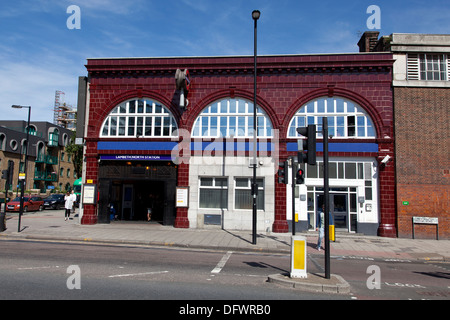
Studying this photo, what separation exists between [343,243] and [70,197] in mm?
17584

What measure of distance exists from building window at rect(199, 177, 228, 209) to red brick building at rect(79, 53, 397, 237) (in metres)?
0.06

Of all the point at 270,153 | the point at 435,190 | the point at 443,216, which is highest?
the point at 270,153

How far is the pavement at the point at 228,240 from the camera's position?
525 inches

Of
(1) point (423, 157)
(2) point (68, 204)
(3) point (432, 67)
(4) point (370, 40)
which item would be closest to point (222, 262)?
(1) point (423, 157)

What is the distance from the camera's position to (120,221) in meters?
20.4

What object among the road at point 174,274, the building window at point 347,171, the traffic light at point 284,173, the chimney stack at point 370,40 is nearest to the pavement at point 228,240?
the road at point 174,274

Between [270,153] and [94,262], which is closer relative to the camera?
[94,262]

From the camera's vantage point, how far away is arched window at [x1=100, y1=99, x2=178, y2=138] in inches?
769

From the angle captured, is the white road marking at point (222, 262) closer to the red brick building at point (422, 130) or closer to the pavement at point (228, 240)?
the pavement at point (228, 240)

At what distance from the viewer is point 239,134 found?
19016 millimetres

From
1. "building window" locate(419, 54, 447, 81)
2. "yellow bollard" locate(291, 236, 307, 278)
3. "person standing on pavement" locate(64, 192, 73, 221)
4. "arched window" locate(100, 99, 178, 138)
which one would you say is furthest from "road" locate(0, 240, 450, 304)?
"building window" locate(419, 54, 447, 81)

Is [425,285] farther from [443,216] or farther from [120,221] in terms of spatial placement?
[120,221]

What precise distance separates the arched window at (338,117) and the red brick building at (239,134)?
0.19 ft

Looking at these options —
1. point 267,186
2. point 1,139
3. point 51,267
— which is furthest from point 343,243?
point 1,139
